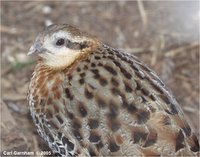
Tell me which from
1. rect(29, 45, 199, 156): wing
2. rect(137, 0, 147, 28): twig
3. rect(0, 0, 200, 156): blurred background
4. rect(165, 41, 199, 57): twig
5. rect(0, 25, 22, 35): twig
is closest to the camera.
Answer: rect(29, 45, 199, 156): wing

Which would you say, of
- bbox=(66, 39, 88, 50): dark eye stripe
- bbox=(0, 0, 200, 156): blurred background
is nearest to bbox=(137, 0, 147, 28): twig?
bbox=(0, 0, 200, 156): blurred background

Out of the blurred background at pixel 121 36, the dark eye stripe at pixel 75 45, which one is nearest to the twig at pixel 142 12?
the blurred background at pixel 121 36

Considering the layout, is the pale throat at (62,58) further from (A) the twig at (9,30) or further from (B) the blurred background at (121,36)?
(A) the twig at (9,30)

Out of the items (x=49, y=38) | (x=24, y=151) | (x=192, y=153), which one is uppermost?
(x=49, y=38)

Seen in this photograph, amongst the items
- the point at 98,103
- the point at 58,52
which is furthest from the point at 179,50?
the point at 98,103

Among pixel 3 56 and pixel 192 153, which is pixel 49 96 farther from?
pixel 3 56

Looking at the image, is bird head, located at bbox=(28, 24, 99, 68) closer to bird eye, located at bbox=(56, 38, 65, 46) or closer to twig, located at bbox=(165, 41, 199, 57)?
bird eye, located at bbox=(56, 38, 65, 46)

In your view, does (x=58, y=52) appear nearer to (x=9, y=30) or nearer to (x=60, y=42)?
(x=60, y=42)

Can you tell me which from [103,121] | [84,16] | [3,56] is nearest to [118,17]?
[84,16]
